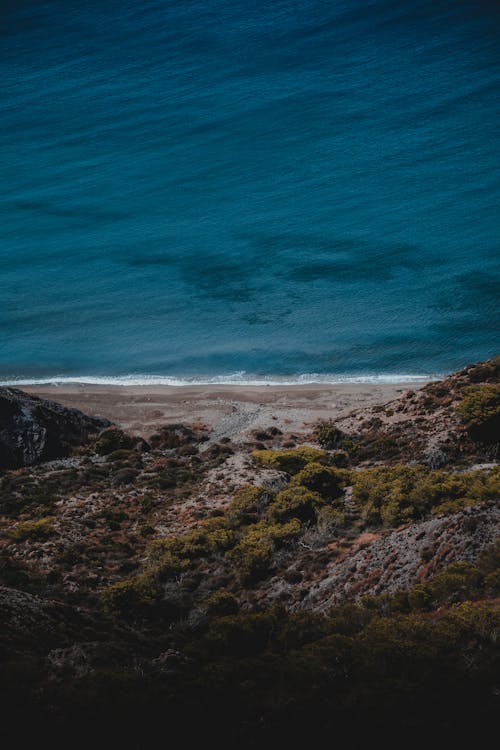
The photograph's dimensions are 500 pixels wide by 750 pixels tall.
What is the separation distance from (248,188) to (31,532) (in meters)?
58.3

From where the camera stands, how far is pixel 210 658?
21.6m

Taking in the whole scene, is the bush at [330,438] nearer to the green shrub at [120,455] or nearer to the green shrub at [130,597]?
the green shrub at [120,455]

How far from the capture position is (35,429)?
4309cm

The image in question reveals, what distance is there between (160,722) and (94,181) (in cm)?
7846

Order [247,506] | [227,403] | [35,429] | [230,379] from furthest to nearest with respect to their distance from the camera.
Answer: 1. [230,379]
2. [227,403]
3. [35,429]
4. [247,506]

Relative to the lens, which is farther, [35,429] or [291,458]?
[35,429]

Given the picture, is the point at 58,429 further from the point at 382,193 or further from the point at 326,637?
the point at 382,193

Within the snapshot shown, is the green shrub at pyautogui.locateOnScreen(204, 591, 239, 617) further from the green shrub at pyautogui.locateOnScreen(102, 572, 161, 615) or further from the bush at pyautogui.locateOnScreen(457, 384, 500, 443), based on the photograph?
the bush at pyautogui.locateOnScreen(457, 384, 500, 443)

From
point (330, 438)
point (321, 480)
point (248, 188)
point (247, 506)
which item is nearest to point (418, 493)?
point (321, 480)

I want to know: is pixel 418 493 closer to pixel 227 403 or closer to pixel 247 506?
pixel 247 506

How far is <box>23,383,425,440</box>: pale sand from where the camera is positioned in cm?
4725

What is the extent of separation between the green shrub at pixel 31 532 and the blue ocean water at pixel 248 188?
26.9 metres

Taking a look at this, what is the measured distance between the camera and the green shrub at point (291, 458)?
3784cm

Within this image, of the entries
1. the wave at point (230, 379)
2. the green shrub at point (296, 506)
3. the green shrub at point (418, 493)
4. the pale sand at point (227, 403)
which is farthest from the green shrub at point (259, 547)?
the wave at point (230, 379)
